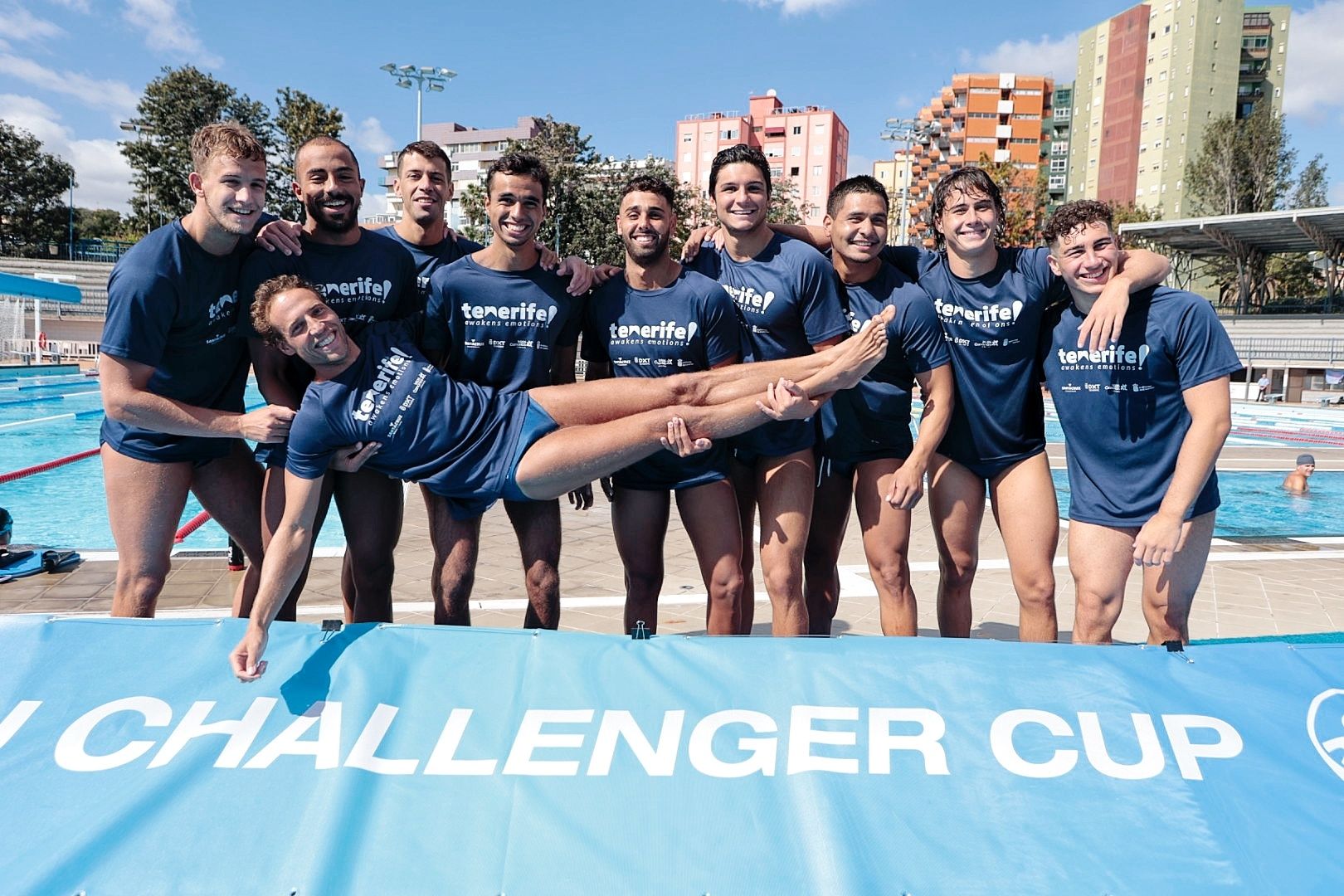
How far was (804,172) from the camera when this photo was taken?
10231 centimetres

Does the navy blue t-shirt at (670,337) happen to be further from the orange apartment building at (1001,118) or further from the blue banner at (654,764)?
the orange apartment building at (1001,118)

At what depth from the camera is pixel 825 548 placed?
4.38m

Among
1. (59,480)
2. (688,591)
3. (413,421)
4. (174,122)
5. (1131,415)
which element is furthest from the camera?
(174,122)

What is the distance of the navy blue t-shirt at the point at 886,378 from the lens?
Result: 3883mm

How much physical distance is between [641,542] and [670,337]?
38.7 inches

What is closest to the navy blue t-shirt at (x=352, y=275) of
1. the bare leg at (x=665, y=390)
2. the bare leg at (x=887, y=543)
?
the bare leg at (x=665, y=390)

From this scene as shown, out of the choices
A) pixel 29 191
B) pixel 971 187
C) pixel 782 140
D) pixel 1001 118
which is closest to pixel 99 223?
pixel 29 191

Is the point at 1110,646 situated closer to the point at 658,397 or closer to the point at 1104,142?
the point at 658,397

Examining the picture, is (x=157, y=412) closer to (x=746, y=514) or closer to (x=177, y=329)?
(x=177, y=329)

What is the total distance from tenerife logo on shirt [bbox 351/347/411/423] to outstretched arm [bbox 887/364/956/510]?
2224 mm

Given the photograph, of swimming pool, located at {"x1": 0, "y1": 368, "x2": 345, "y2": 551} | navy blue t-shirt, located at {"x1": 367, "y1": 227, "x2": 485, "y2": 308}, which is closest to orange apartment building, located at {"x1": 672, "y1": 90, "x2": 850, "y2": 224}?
swimming pool, located at {"x1": 0, "y1": 368, "x2": 345, "y2": 551}

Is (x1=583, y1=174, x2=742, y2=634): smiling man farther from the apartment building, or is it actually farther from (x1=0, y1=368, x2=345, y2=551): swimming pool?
the apartment building

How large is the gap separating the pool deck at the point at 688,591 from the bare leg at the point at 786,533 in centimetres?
151

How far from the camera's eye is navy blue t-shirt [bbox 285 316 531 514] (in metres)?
3.50
